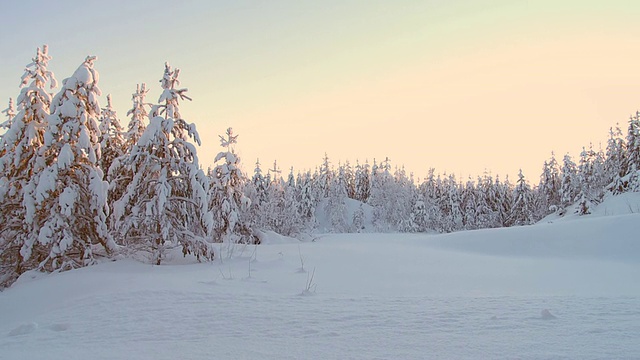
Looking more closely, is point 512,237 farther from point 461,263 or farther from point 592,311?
point 592,311

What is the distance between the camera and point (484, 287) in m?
6.76

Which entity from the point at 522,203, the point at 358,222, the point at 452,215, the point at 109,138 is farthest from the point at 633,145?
the point at 109,138

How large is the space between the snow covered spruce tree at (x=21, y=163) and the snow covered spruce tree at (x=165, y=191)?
2.74 meters

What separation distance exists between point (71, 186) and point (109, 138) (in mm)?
7161

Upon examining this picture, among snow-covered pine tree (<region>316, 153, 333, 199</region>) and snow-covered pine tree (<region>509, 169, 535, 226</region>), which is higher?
snow-covered pine tree (<region>316, 153, 333, 199</region>)

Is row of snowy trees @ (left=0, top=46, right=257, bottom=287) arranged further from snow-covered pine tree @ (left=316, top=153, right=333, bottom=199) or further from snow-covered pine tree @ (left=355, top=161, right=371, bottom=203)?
snow-covered pine tree @ (left=355, top=161, right=371, bottom=203)

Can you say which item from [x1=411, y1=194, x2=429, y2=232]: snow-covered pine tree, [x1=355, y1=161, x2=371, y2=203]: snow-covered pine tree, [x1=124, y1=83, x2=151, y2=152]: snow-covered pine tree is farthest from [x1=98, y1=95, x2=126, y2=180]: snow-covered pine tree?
[x1=355, y1=161, x2=371, y2=203]: snow-covered pine tree

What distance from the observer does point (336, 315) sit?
450 centimetres

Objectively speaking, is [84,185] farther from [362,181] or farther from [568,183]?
[362,181]

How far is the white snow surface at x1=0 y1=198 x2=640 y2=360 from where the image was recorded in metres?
3.40

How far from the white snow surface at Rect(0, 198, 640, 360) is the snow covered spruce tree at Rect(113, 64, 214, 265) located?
77.9 inches

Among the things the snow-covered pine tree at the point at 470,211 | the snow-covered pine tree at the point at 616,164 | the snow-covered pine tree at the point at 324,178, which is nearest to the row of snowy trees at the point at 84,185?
the snow-covered pine tree at the point at 616,164

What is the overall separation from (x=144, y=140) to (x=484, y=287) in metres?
9.70

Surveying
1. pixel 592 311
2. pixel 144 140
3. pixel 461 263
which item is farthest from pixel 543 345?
pixel 144 140
